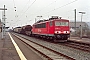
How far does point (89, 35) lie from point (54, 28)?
13.2 metres

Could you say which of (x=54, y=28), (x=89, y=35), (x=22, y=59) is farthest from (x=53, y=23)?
(x=22, y=59)

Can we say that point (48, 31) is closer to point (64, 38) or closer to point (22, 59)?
point (64, 38)

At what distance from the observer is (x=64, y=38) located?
27.2 metres

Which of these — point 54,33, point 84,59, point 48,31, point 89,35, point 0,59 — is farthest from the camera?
point 89,35

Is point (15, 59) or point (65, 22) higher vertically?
point (65, 22)

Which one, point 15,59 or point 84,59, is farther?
point 84,59

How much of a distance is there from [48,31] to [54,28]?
7.58 feet

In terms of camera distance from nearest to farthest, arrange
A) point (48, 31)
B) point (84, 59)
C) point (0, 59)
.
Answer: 1. point (0, 59)
2. point (84, 59)
3. point (48, 31)

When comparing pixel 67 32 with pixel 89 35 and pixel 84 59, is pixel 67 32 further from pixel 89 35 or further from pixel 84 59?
pixel 84 59

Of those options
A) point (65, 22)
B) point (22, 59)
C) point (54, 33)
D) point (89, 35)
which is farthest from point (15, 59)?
point (89, 35)

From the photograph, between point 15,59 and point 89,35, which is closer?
point 15,59

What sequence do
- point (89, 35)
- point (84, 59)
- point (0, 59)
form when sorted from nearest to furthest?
point (0, 59)
point (84, 59)
point (89, 35)

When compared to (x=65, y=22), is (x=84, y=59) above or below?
below

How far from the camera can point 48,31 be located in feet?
94.8
